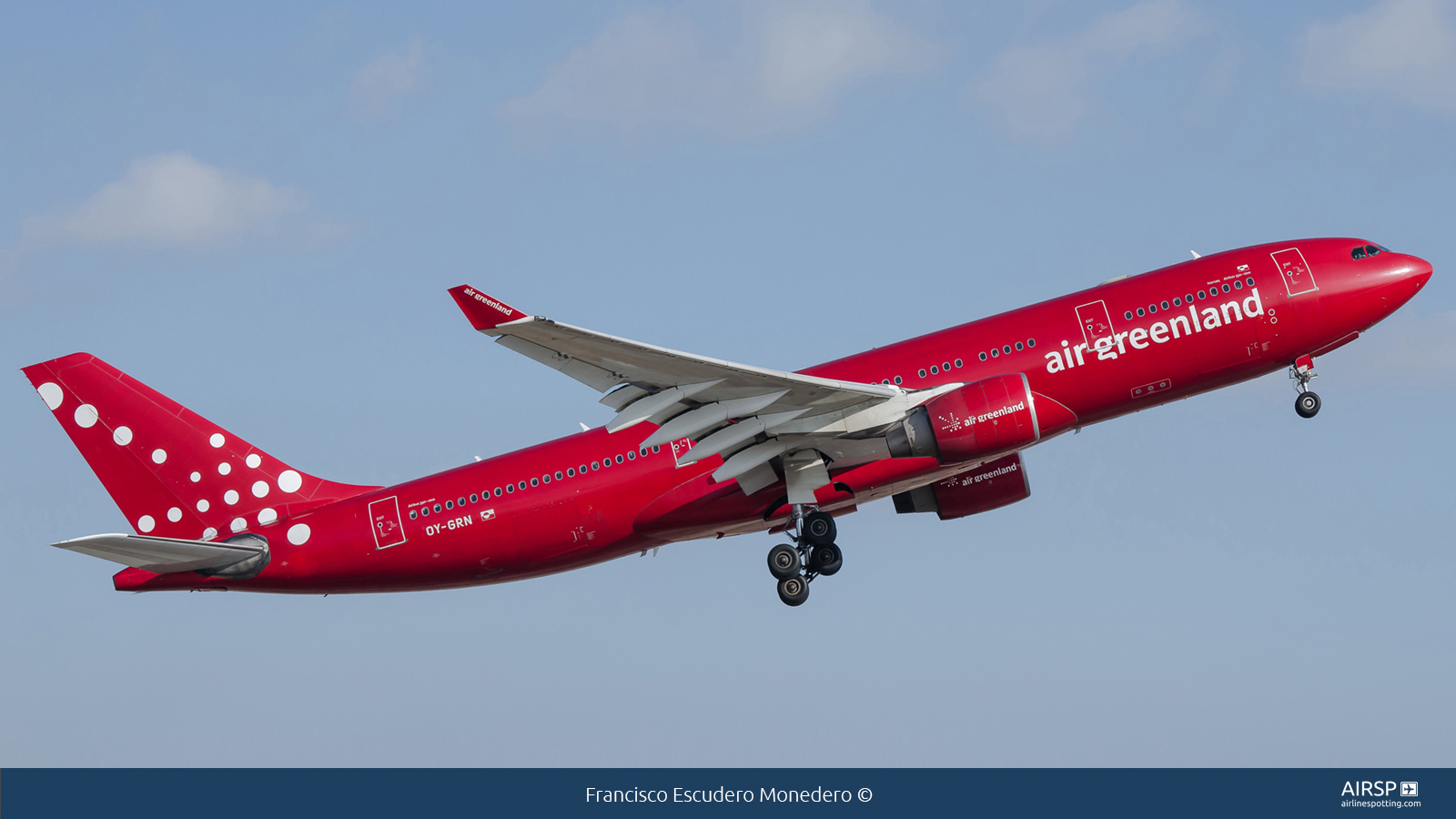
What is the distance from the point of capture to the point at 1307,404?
31594mm

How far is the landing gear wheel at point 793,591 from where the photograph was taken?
31125 mm

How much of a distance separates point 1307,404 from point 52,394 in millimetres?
31071

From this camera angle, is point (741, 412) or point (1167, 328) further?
point (1167, 328)

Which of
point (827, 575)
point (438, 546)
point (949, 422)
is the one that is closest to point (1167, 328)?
point (949, 422)

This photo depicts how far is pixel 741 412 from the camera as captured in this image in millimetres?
27984

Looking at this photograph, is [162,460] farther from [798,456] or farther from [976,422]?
[976,422]

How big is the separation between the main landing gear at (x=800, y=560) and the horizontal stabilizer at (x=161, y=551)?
12.4 metres

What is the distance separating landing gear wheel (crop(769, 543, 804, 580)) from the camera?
31.0m

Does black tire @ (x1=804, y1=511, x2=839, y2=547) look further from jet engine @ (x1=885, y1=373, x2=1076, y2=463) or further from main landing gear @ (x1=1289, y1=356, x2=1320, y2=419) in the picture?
main landing gear @ (x1=1289, y1=356, x2=1320, y2=419)

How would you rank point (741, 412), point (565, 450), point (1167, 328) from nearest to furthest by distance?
point (741, 412)
point (1167, 328)
point (565, 450)

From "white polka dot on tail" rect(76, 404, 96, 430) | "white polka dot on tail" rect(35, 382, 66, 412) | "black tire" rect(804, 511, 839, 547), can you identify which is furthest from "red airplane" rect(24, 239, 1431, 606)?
"white polka dot on tail" rect(35, 382, 66, 412)

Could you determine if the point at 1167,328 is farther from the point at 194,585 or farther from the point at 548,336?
the point at 194,585

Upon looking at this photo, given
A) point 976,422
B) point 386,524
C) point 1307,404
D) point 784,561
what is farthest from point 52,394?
point 1307,404

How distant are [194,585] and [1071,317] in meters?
21.5
